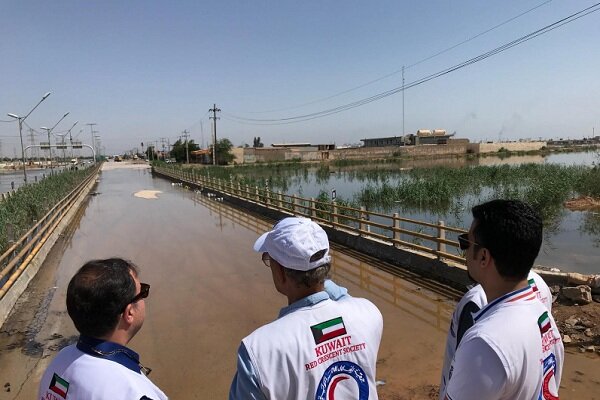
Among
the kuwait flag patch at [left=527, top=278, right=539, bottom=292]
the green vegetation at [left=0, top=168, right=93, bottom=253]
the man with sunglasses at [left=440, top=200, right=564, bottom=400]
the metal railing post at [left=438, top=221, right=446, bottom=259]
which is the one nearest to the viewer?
the man with sunglasses at [left=440, top=200, right=564, bottom=400]

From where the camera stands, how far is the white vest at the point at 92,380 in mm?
1391

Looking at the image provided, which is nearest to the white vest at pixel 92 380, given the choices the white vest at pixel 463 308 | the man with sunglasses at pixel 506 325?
the man with sunglasses at pixel 506 325

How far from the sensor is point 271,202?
707 inches

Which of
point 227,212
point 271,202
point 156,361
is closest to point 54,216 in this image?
point 227,212

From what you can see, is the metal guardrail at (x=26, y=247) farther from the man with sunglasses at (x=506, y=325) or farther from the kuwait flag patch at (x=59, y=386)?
the man with sunglasses at (x=506, y=325)

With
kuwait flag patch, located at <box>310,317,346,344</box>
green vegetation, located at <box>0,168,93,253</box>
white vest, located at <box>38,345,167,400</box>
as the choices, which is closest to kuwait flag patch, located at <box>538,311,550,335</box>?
kuwait flag patch, located at <box>310,317,346,344</box>

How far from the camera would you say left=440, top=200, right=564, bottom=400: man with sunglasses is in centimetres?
135

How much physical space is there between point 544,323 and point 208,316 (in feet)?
19.2

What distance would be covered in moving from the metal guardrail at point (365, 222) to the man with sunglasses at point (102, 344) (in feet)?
18.7

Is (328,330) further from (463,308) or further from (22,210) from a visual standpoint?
(22,210)

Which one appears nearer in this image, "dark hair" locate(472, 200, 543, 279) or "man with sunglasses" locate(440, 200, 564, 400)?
"man with sunglasses" locate(440, 200, 564, 400)

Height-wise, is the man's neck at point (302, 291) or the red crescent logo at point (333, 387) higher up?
the man's neck at point (302, 291)

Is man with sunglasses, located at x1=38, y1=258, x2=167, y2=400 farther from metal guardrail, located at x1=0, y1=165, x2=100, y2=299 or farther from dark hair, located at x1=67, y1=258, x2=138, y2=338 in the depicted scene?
metal guardrail, located at x1=0, y1=165, x2=100, y2=299

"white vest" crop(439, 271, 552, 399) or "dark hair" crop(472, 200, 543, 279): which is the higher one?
"dark hair" crop(472, 200, 543, 279)
